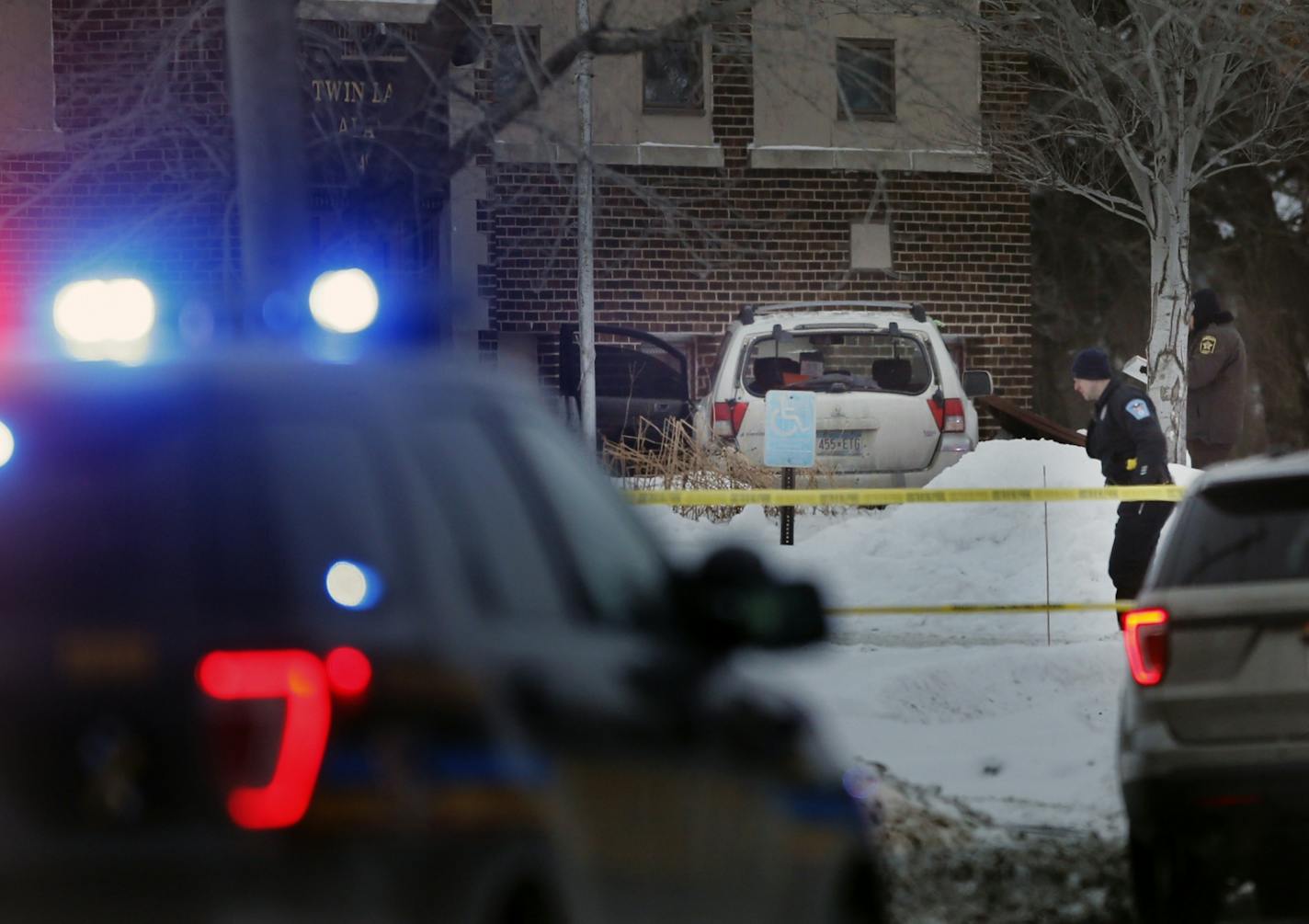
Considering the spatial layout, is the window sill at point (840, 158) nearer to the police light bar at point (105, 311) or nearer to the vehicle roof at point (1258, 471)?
the vehicle roof at point (1258, 471)

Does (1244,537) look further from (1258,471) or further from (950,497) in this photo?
(950,497)

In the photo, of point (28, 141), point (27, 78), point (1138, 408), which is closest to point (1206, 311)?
point (1138, 408)

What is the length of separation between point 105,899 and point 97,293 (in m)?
1.67

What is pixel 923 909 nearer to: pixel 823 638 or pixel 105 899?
pixel 823 638

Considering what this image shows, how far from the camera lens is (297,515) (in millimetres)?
2582

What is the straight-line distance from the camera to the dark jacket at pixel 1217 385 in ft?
52.8

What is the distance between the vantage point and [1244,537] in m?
6.29

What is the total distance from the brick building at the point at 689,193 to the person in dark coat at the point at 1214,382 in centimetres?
610

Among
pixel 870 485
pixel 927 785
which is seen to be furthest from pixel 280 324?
pixel 870 485

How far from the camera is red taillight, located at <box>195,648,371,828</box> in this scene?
2439 millimetres

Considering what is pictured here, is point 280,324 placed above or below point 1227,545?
above

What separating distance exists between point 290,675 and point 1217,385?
47.7ft

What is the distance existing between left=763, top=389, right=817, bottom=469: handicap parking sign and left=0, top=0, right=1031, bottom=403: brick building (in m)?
7.12

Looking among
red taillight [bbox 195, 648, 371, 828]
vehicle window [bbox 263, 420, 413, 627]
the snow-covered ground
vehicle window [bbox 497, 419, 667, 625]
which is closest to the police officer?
the snow-covered ground
